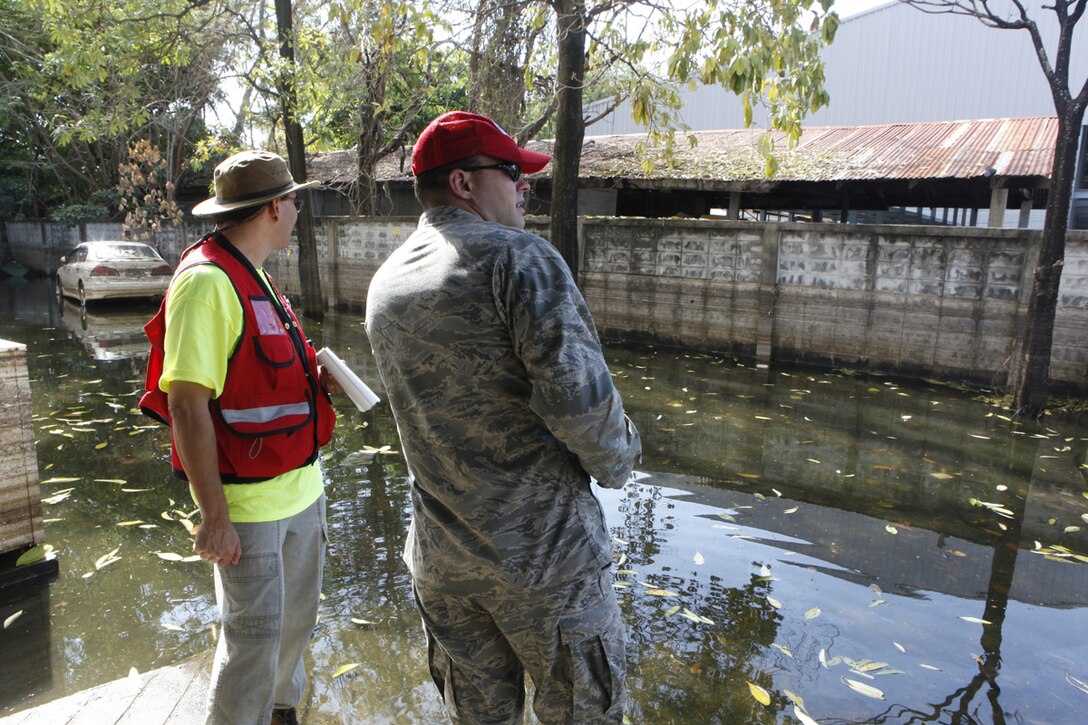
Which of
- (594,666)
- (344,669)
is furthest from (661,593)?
(594,666)

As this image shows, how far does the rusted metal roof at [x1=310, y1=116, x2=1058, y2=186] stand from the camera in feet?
36.9

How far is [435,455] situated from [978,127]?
14.9 meters

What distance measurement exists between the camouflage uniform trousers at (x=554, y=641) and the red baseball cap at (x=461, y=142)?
1009 millimetres

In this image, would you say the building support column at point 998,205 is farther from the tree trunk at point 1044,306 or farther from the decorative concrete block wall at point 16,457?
the decorative concrete block wall at point 16,457

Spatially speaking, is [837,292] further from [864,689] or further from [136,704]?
[136,704]

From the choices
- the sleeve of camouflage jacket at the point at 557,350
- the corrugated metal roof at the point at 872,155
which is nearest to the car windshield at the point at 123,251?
the corrugated metal roof at the point at 872,155

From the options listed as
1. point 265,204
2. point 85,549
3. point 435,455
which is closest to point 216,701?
point 435,455

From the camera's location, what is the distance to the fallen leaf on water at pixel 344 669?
3137mm

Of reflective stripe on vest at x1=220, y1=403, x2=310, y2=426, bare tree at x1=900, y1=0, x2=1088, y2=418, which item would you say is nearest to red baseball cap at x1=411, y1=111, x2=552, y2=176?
reflective stripe on vest at x1=220, y1=403, x2=310, y2=426

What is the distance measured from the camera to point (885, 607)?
3906 millimetres

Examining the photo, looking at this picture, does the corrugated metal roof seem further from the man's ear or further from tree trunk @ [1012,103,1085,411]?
the man's ear

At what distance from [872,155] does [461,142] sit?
12.4 meters

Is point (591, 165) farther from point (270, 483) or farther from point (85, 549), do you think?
point (270, 483)

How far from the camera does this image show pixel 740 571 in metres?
4.27
